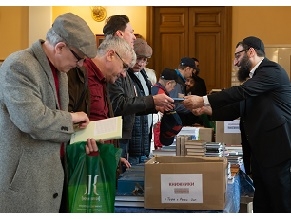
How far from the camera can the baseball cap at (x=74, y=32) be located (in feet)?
6.68

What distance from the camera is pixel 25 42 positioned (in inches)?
346

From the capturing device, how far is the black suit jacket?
12.3 feet

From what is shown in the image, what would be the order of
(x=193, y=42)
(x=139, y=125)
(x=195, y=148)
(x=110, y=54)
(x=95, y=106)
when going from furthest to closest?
(x=193, y=42) → (x=139, y=125) → (x=195, y=148) → (x=110, y=54) → (x=95, y=106)

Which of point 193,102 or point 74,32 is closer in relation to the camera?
point 74,32

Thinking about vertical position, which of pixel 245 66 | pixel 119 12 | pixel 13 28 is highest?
pixel 119 12

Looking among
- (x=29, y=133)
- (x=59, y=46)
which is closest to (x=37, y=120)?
(x=29, y=133)

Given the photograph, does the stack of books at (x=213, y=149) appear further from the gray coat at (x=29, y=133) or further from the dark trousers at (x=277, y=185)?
the gray coat at (x=29, y=133)

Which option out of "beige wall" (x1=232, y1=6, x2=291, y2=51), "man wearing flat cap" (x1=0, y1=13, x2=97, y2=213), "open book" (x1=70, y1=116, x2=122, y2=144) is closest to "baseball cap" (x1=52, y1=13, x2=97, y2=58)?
"man wearing flat cap" (x1=0, y1=13, x2=97, y2=213)

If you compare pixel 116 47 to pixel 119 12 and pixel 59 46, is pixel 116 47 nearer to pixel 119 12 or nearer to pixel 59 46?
pixel 59 46

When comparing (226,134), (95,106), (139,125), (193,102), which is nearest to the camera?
(95,106)

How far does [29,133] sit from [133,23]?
22.9 feet

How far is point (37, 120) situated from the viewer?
6.34 ft

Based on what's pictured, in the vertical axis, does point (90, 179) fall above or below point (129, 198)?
above

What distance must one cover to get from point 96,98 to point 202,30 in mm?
6965
